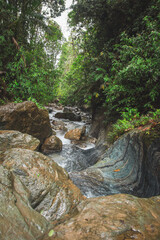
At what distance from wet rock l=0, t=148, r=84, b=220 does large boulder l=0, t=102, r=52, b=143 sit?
315 cm

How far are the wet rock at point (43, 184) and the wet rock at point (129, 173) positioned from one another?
3.36 feet

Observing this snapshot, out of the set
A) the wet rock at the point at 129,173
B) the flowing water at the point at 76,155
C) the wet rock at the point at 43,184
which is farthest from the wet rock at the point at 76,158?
the wet rock at the point at 43,184

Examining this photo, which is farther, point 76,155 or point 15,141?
point 76,155

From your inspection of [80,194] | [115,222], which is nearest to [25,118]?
[80,194]

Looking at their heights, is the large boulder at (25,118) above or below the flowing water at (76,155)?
above

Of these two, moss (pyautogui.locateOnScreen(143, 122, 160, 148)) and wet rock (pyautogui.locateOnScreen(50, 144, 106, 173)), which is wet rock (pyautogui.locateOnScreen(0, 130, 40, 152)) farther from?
moss (pyautogui.locateOnScreen(143, 122, 160, 148))

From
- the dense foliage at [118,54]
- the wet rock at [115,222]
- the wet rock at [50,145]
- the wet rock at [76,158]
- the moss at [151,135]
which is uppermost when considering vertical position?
the dense foliage at [118,54]

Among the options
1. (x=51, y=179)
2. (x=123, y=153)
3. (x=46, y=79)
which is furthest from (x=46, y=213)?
(x=46, y=79)

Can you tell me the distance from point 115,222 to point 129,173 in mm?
2400

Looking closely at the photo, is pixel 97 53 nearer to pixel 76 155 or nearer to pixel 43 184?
pixel 76 155

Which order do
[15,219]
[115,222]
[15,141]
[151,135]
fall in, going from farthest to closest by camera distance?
1. [15,141]
2. [151,135]
3. [115,222]
4. [15,219]

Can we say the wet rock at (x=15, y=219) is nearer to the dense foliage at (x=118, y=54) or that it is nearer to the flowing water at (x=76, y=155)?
the flowing water at (x=76, y=155)

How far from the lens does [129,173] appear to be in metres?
3.39

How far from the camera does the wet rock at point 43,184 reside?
6.07 feet
